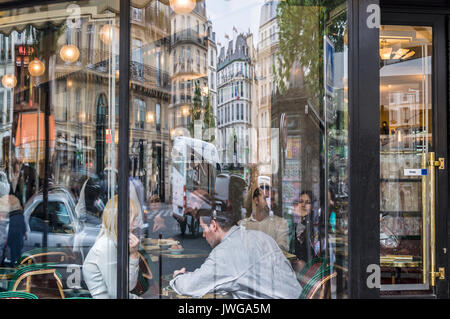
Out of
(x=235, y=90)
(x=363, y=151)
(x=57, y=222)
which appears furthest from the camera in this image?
(x=235, y=90)

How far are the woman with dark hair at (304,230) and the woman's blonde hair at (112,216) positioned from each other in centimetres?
131

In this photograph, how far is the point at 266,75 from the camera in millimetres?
4605

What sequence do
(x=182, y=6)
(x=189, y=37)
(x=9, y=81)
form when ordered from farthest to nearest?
1. (x=189, y=37)
2. (x=182, y=6)
3. (x=9, y=81)

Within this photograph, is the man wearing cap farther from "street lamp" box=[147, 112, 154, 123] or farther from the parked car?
"street lamp" box=[147, 112, 154, 123]

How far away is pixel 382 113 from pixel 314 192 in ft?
4.32

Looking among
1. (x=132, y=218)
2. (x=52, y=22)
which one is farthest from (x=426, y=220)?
(x=52, y=22)

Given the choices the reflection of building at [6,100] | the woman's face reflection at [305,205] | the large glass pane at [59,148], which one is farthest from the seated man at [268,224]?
the reflection of building at [6,100]

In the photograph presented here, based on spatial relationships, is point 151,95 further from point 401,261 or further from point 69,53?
point 401,261

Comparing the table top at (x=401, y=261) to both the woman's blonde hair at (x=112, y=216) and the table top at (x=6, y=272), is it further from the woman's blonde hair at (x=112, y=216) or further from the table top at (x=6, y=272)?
the table top at (x=6, y=272)

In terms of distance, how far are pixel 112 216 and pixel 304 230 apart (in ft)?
5.42

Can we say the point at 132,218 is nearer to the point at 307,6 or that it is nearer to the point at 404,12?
the point at 307,6

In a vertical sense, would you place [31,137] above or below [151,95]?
below

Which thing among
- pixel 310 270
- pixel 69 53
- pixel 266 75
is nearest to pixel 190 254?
pixel 310 270

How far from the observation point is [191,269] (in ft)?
10.4
